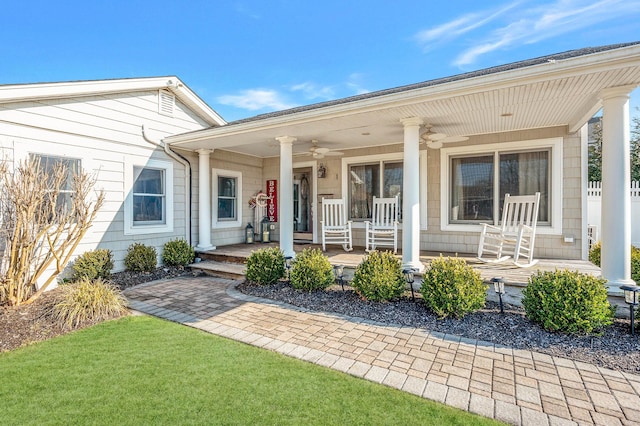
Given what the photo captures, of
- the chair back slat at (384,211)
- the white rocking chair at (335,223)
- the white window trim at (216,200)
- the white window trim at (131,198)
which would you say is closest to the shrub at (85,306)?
the white window trim at (131,198)

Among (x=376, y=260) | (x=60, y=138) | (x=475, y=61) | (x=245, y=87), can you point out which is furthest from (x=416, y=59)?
(x=60, y=138)

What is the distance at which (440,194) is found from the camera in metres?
6.71

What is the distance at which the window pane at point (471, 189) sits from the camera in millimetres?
6414

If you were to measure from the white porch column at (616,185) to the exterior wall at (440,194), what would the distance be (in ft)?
7.12

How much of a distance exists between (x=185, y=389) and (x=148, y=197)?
5343 mm

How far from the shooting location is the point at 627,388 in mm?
2463

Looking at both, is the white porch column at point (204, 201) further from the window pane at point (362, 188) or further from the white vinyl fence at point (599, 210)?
the white vinyl fence at point (599, 210)

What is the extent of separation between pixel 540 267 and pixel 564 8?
4.40 meters

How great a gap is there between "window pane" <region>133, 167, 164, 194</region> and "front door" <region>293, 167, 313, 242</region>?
3.35 meters

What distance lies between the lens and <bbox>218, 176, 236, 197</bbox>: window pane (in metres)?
8.30

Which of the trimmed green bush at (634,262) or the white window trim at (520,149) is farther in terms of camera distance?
the white window trim at (520,149)

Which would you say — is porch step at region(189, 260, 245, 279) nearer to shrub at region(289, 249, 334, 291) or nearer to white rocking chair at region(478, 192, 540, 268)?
shrub at region(289, 249, 334, 291)

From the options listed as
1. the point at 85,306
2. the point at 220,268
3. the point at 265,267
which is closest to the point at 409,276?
the point at 265,267

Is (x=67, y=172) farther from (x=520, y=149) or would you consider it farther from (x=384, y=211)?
(x=520, y=149)
